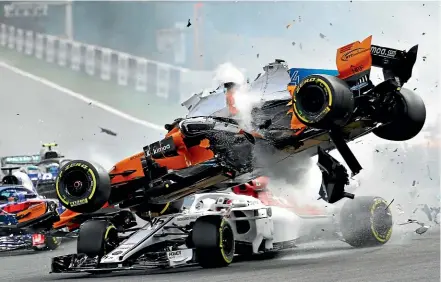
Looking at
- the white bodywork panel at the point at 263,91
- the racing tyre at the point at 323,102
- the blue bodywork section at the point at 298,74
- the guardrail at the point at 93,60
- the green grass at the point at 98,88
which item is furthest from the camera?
the green grass at the point at 98,88

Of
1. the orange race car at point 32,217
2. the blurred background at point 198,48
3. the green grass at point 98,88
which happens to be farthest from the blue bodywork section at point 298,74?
the green grass at point 98,88

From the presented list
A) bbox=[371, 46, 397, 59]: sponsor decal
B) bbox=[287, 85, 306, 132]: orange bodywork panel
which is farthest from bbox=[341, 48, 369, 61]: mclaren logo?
bbox=[287, 85, 306, 132]: orange bodywork panel

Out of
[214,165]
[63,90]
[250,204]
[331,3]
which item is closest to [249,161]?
[214,165]

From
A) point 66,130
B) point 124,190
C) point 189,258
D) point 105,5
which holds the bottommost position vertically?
point 189,258

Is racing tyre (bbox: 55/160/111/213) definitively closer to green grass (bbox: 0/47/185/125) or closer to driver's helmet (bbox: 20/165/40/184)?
driver's helmet (bbox: 20/165/40/184)

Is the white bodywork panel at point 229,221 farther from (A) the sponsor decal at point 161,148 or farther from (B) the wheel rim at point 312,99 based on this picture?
(B) the wheel rim at point 312,99

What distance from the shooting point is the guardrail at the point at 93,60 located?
2892cm

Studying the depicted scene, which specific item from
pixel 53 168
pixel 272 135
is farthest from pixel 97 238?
pixel 53 168

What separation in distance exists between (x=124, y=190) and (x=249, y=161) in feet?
7.26

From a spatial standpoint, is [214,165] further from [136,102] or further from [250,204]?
[136,102]

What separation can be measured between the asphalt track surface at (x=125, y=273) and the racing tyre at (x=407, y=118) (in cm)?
194

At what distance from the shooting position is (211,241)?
15336 mm

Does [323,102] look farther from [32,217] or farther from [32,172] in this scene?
[32,172]

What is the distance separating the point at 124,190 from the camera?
640 inches
